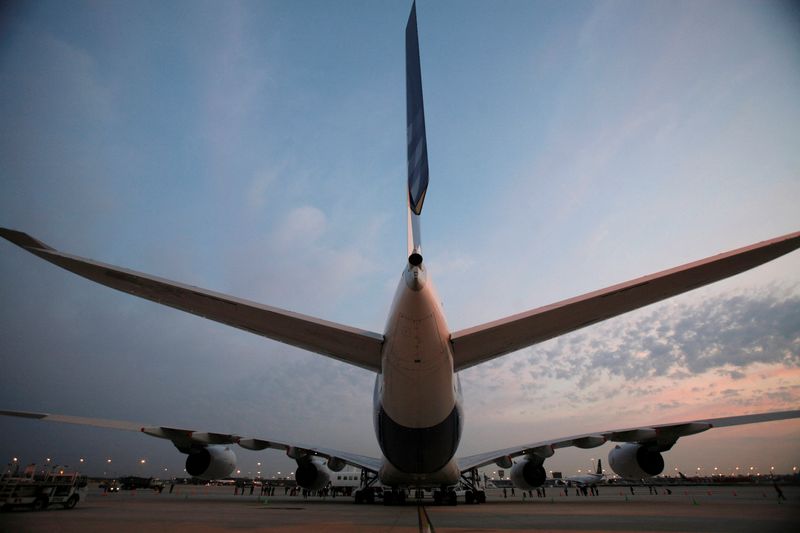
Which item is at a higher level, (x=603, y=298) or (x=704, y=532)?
(x=603, y=298)

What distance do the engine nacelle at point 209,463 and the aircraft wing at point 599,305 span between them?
11172 millimetres

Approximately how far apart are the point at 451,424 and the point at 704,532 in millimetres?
4087

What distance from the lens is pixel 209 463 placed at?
13.5 meters

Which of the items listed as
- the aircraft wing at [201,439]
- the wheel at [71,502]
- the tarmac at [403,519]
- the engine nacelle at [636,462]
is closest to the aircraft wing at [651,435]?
the engine nacelle at [636,462]

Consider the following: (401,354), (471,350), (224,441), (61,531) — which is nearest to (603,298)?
(471,350)

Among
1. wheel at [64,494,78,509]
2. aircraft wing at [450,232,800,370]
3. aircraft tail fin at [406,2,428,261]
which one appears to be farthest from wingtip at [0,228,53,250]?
wheel at [64,494,78,509]

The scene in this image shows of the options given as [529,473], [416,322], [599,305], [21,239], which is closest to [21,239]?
[21,239]

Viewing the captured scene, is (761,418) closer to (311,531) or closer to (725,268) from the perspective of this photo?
(725,268)

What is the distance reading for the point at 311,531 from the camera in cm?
559

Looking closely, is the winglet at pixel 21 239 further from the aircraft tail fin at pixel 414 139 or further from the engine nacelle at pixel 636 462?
the engine nacelle at pixel 636 462

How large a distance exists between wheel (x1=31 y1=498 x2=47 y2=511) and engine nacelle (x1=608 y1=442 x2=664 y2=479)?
56.9ft

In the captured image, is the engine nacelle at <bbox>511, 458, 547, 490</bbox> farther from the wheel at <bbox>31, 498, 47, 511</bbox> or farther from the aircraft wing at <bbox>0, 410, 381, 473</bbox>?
the wheel at <bbox>31, 498, 47, 511</bbox>

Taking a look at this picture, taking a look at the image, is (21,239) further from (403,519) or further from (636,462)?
(636,462)

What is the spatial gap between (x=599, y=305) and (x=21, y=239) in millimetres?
6929
